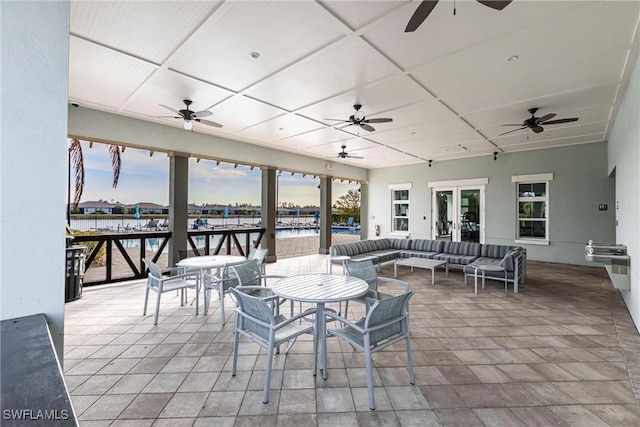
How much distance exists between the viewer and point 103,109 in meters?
5.30

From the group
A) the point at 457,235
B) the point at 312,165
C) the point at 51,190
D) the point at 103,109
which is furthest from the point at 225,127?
the point at 457,235

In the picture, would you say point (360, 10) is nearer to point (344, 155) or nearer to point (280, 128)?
point (280, 128)

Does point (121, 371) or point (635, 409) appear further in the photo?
point (121, 371)

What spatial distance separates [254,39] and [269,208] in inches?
209

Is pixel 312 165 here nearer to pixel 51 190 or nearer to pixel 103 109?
pixel 103 109

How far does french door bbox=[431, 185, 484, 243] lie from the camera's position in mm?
9312

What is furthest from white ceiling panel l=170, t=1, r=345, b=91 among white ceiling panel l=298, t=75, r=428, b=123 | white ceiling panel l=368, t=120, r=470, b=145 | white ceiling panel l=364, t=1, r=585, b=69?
white ceiling panel l=368, t=120, r=470, b=145

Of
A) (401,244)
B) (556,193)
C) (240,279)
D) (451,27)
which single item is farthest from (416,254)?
(451,27)

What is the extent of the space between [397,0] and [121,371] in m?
4.10

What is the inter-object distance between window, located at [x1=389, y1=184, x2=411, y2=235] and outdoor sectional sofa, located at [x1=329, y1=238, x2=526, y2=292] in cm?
317

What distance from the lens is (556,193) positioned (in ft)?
26.1

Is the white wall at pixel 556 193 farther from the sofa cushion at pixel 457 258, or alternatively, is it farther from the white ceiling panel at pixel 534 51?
the white ceiling panel at pixel 534 51

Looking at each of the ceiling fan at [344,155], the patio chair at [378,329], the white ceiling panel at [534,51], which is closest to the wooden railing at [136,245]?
the ceiling fan at [344,155]

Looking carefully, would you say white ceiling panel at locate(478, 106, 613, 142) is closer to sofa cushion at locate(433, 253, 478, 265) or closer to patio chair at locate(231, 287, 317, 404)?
sofa cushion at locate(433, 253, 478, 265)
